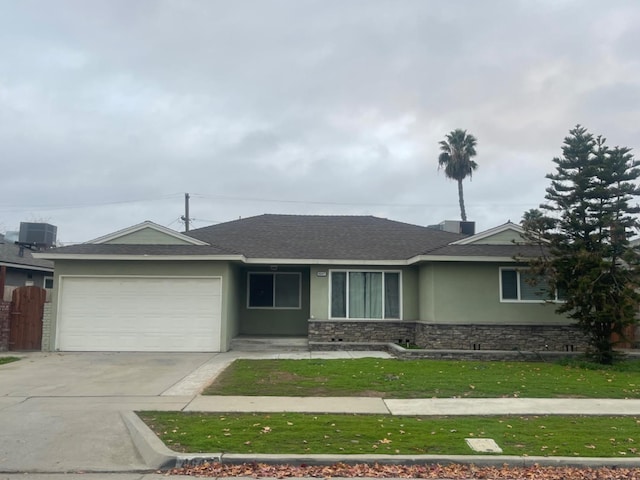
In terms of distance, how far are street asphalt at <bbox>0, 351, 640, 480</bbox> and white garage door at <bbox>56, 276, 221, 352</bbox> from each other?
2042 mm

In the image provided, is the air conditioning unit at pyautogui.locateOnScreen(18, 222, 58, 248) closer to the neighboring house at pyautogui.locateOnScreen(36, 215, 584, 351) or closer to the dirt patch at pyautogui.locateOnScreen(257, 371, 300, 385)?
the neighboring house at pyautogui.locateOnScreen(36, 215, 584, 351)

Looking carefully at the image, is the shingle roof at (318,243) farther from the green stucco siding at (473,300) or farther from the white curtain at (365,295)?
the white curtain at (365,295)

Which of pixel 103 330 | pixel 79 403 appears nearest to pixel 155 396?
pixel 79 403

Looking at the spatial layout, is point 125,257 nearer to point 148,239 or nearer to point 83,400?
point 148,239

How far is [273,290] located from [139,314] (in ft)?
16.5

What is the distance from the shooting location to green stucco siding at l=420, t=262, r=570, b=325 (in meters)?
16.3

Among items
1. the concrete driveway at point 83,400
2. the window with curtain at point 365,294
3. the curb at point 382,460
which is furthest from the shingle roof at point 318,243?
the curb at point 382,460

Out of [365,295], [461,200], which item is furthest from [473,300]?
[461,200]

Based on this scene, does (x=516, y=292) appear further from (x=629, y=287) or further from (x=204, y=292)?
(x=204, y=292)

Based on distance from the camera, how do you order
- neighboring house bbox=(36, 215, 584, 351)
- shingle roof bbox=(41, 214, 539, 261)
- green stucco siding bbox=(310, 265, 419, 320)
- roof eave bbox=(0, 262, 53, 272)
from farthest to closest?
roof eave bbox=(0, 262, 53, 272), green stucco siding bbox=(310, 265, 419, 320), shingle roof bbox=(41, 214, 539, 261), neighboring house bbox=(36, 215, 584, 351)

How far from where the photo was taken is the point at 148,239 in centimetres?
1708

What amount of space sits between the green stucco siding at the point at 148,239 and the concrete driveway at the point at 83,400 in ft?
11.6

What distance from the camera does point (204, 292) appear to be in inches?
649

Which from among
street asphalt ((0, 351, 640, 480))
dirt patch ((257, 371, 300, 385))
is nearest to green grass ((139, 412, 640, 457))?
street asphalt ((0, 351, 640, 480))
